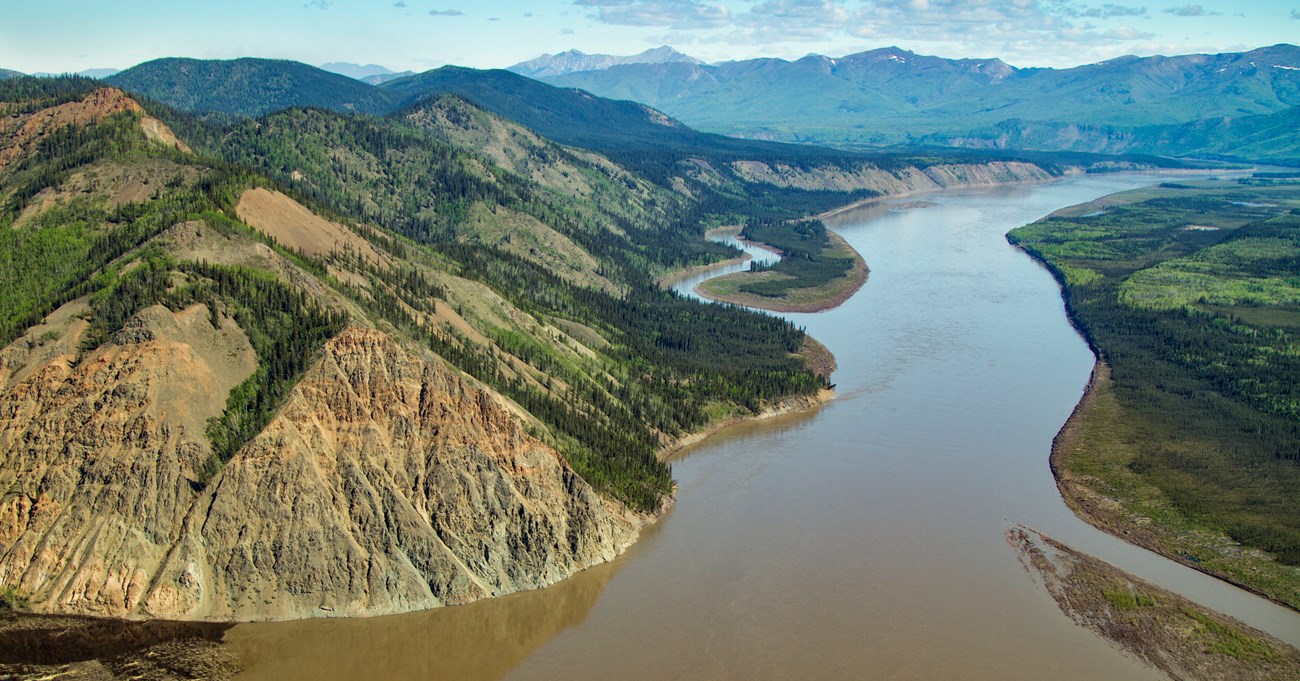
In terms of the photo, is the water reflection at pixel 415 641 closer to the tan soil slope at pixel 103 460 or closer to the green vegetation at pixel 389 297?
the tan soil slope at pixel 103 460

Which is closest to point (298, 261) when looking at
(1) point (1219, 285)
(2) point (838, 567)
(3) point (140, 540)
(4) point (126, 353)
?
(4) point (126, 353)

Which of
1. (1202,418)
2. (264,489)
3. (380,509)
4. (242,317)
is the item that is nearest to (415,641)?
(380,509)

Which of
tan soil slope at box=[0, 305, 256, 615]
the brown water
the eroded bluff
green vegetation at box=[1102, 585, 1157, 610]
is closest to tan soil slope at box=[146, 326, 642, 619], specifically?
the eroded bluff

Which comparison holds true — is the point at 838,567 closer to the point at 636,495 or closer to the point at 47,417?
the point at 636,495

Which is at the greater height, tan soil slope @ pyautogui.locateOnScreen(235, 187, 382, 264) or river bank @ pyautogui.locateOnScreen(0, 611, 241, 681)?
tan soil slope @ pyautogui.locateOnScreen(235, 187, 382, 264)

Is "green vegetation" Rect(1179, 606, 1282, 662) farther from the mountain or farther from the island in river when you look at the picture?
the island in river

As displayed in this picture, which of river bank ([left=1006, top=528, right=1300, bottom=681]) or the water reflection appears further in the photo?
river bank ([left=1006, top=528, right=1300, bottom=681])

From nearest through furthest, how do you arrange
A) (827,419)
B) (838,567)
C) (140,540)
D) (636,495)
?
1. (140,540)
2. (838,567)
3. (636,495)
4. (827,419)
